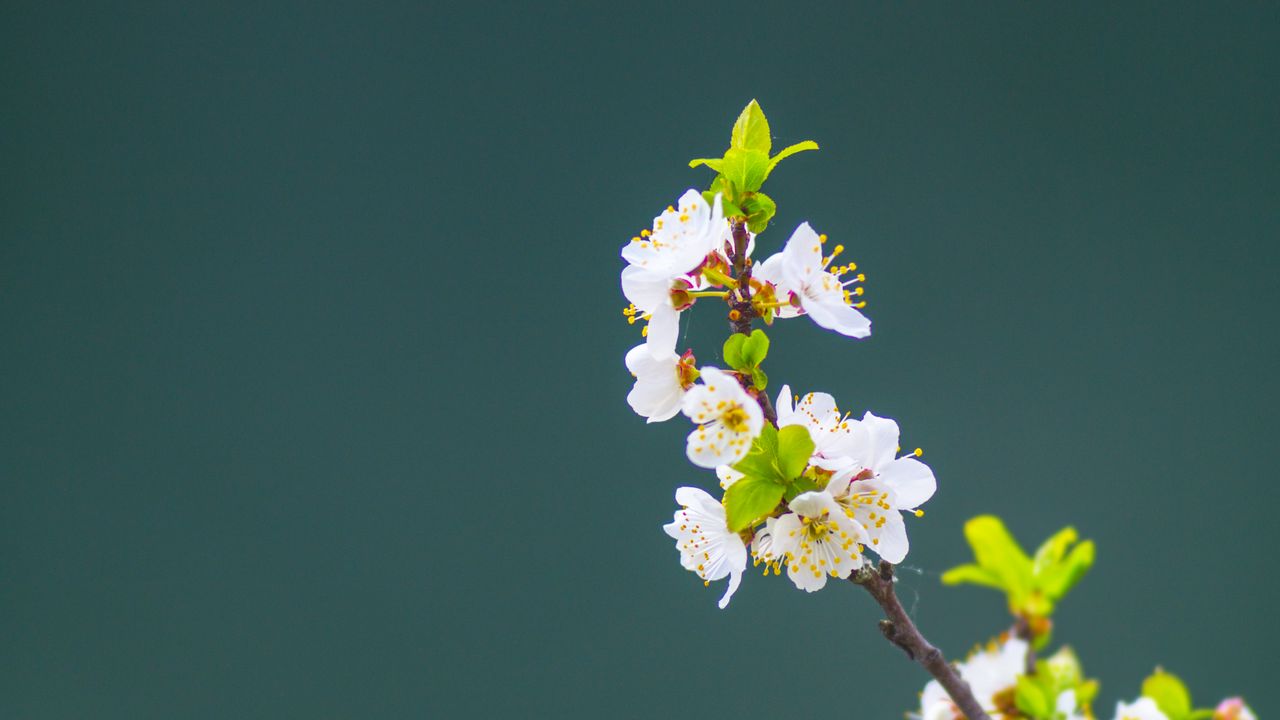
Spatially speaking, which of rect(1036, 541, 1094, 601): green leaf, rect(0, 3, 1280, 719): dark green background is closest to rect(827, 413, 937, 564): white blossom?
rect(1036, 541, 1094, 601): green leaf

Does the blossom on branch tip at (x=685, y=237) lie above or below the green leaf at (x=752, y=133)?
below

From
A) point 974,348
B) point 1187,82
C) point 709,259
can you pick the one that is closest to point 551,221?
point 974,348

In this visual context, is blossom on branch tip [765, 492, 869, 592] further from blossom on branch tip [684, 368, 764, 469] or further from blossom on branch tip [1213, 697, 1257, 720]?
blossom on branch tip [1213, 697, 1257, 720]

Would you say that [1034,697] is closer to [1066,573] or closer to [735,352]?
[1066,573]

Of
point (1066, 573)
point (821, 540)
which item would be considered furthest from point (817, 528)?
point (1066, 573)

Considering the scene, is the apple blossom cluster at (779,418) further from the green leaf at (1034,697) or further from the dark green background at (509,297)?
the dark green background at (509,297)

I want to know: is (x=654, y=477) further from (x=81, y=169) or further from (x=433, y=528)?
(x=81, y=169)

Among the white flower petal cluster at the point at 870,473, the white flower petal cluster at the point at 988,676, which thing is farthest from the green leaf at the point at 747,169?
the white flower petal cluster at the point at 988,676
